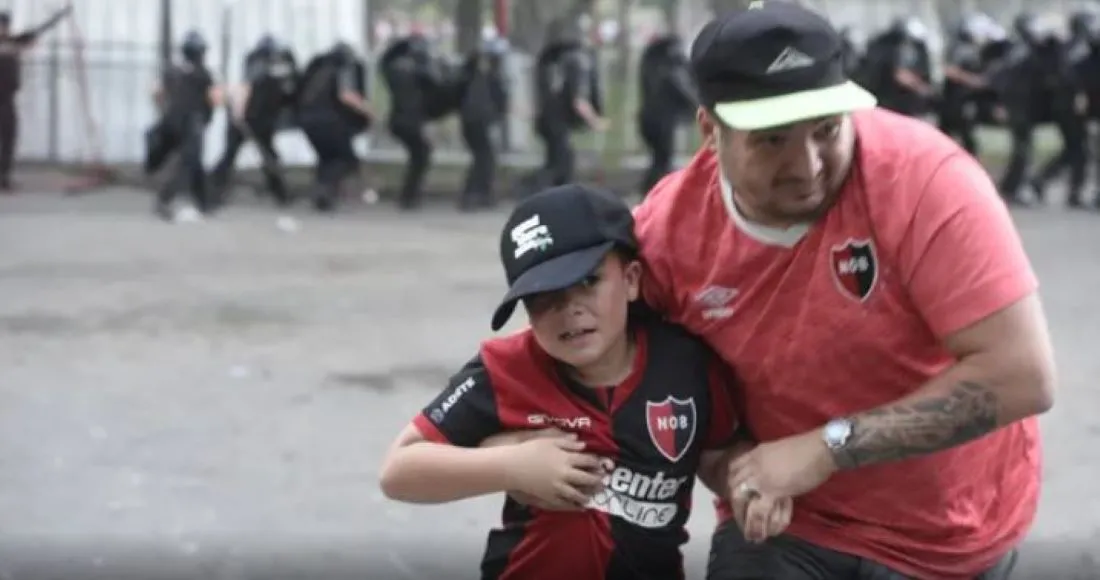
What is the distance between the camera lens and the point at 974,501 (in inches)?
124

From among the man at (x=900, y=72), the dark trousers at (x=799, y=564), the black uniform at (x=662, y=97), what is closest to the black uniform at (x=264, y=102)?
the black uniform at (x=662, y=97)

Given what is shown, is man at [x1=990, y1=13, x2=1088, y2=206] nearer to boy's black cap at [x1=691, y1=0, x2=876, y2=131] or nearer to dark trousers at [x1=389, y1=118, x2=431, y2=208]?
dark trousers at [x1=389, y1=118, x2=431, y2=208]

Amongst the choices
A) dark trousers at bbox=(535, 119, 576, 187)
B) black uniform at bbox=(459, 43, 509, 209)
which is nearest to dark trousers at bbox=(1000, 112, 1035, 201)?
dark trousers at bbox=(535, 119, 576, 187)

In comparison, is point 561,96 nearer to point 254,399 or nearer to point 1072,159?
point 1072,159

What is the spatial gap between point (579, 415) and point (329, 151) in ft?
47.1

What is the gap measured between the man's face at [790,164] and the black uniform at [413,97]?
14.5 metres

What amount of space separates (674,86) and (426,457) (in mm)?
14431

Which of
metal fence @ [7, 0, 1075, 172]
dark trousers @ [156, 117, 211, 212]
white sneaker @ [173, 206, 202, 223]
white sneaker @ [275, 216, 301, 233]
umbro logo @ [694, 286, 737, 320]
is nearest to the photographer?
umbro logo @ [694, 286, 737, 320]

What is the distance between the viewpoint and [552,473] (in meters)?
2.99

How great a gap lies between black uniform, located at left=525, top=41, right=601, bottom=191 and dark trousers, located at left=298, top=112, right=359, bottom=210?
179 centimetres

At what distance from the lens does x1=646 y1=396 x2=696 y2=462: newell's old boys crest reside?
3.11 meters

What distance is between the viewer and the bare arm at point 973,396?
278cm

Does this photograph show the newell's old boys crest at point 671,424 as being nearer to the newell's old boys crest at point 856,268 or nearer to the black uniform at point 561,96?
the newell's old boys crest at point 856,268

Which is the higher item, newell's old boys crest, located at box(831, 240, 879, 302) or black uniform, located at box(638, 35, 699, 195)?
newell's old boys crest, located at box(831, 240, 879, 302)
